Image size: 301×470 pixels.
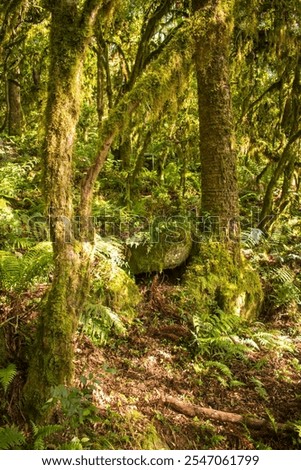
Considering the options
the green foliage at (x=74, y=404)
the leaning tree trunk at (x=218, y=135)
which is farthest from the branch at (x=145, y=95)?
the green foliage at (x=74, y=404)

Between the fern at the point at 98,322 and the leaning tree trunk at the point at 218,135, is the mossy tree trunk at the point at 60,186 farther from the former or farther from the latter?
the leaning tree trunk at the point at 218,135

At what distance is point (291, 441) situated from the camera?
12.2ft

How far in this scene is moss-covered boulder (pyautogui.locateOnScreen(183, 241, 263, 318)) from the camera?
5.23 m

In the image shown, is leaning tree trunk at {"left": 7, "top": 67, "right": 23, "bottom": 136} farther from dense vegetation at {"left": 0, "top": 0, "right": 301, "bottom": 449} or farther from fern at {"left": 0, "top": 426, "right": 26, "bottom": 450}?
fern at {"left": 0, "top": 426, "right": 26, "bottom": 450}

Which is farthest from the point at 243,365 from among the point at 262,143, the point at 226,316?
the point at 262,143

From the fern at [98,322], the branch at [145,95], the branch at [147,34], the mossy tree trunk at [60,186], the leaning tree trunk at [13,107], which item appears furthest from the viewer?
the leaning tree trunk at [13,107]

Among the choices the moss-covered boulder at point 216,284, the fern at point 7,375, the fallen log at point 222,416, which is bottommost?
the fallen log at point 222,416

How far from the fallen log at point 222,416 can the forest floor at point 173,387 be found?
0.03 m

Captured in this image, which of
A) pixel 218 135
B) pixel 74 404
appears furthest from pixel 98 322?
pixel 218 135

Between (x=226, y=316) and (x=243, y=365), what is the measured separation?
2.03 ft

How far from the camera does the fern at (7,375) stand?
2.94m

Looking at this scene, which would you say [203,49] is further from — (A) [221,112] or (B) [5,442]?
(B) [5,442]

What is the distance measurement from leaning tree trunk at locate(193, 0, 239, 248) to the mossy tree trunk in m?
2.53
